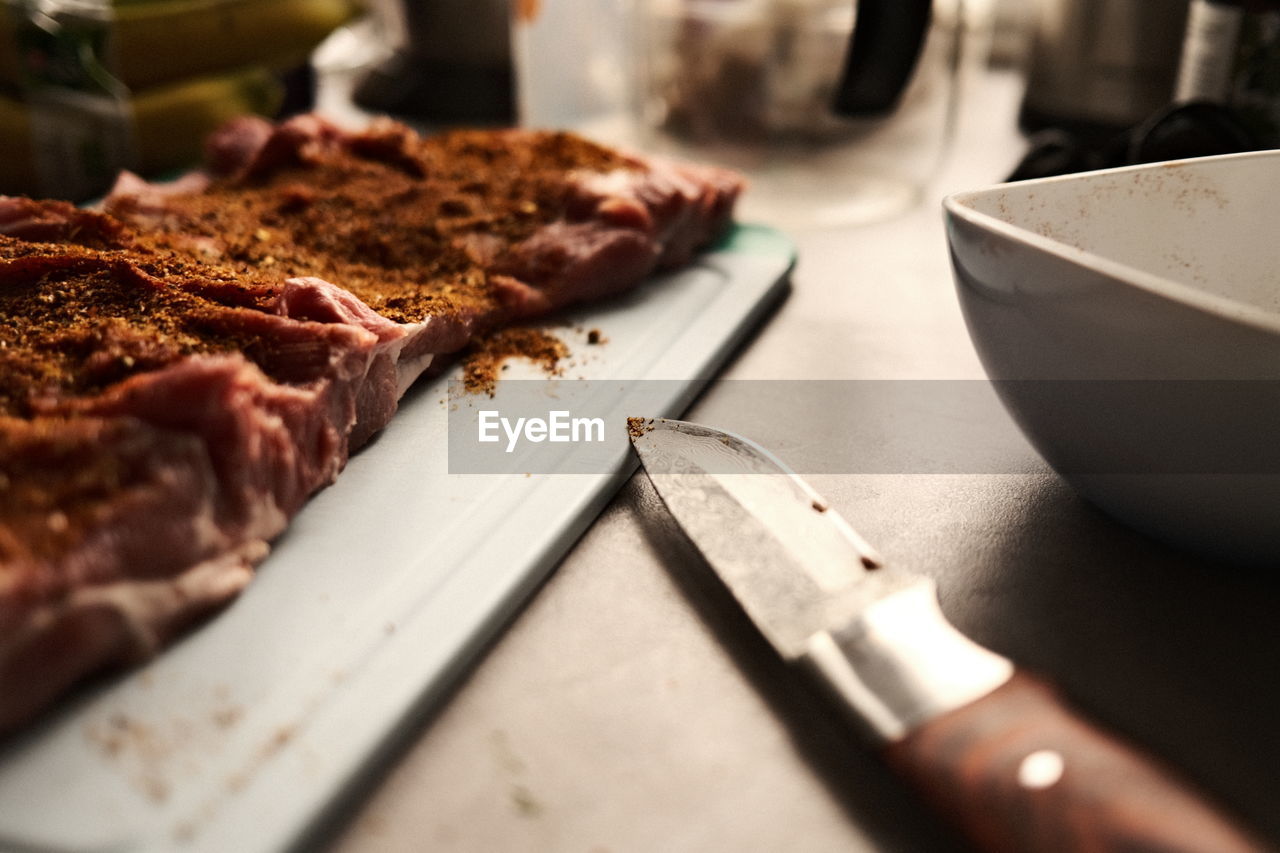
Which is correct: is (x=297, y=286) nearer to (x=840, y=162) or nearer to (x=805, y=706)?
(x=805, y=706)

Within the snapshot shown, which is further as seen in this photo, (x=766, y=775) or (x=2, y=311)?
(x=2, y=311)

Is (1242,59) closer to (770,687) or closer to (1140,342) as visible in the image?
(1140,342)

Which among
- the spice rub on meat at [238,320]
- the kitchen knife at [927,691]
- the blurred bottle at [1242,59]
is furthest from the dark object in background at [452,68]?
the kitchen knife at [927,691]

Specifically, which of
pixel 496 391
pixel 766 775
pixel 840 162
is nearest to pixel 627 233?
pixel 496 391

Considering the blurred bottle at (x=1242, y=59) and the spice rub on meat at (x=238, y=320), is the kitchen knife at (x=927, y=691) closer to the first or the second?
the spice rub on meat at (x=238, y=320)

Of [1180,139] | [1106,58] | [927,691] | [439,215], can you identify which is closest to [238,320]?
[439,215]

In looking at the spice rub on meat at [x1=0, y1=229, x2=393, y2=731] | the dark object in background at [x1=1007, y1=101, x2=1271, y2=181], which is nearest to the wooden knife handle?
the spice rub on meat at [x1=0, y1=229, x2=393, y2=731]
